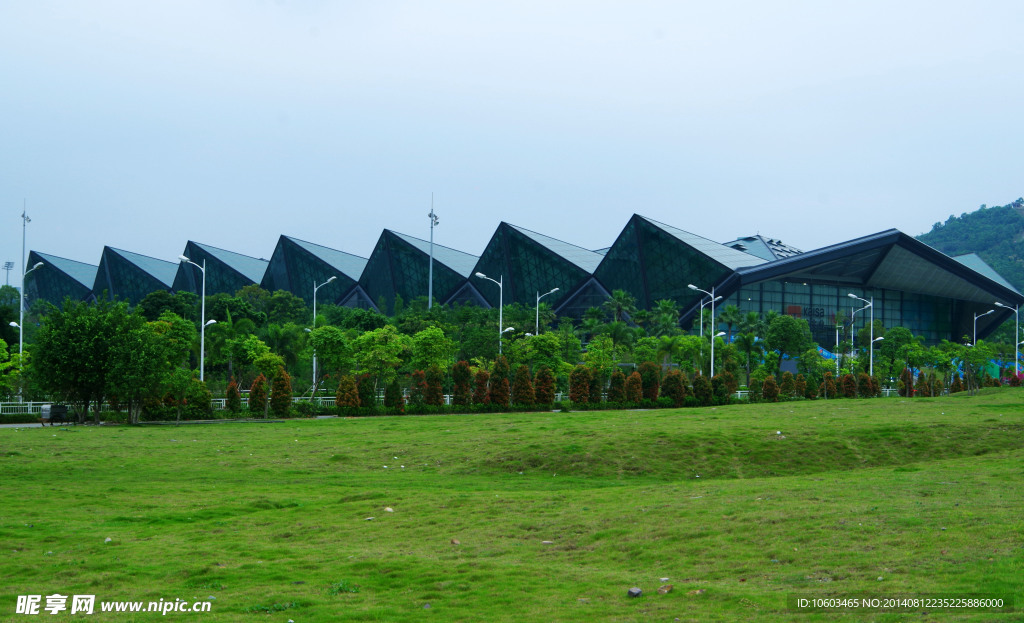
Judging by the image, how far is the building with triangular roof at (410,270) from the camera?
3807 inches

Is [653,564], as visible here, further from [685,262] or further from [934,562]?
[685,262]

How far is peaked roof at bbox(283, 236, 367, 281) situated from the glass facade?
21.5 m

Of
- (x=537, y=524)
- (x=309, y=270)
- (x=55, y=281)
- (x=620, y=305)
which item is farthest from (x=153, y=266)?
(x=537, y=524)

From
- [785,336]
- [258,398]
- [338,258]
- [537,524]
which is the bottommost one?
[537,524]

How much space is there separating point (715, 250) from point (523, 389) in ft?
136

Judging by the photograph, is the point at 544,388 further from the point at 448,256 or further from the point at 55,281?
the point at 55,281

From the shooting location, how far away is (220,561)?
33.3 ft

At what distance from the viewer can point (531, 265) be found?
89562 millimetres

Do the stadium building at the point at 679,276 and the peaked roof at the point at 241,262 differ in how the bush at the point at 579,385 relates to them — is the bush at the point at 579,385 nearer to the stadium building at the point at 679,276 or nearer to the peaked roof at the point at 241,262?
the stadium building at the point at 679,276

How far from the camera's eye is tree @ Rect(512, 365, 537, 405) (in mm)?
42906

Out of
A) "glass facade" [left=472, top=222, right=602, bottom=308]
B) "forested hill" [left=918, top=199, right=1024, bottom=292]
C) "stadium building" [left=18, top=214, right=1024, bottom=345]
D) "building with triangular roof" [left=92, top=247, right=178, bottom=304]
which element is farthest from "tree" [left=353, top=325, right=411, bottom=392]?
"forested hill" [left=918, top=199, right=1024, bottom=292]

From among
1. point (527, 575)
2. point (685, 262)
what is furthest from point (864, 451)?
point (685, 262)

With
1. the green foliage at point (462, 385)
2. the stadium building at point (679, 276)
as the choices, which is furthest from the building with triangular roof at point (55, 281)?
the green foliage at point (462, 385)

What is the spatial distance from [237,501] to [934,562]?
10295 millimetres
